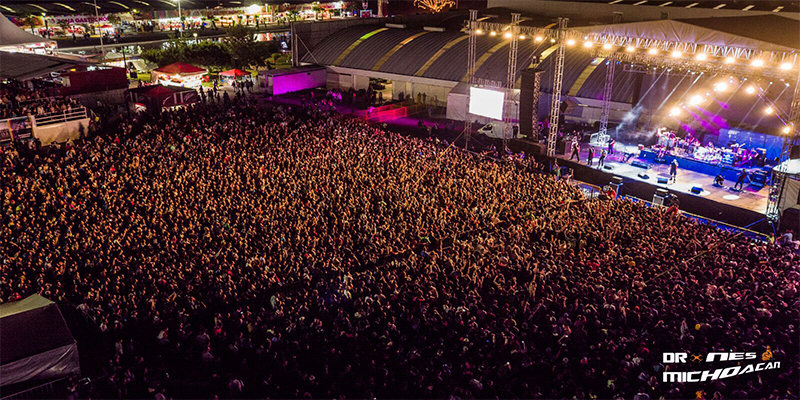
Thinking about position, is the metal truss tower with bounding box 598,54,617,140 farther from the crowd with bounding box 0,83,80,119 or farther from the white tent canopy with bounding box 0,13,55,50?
the white tent canopy with bounding box 0,13,55,50

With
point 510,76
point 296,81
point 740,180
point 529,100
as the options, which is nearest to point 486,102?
point 510,76

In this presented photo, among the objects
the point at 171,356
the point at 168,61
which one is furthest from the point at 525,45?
the point at 171,356

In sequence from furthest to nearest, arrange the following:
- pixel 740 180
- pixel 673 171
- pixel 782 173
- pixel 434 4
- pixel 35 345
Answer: pixel 434 4 < pixel 673 171 < pixel 740 180 < pixel 782 173 < pixel 35 345

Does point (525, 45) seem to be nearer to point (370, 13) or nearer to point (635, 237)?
point (635, 237)

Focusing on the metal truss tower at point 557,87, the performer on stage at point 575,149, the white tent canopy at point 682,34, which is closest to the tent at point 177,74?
the metal truss tower at point 557,87

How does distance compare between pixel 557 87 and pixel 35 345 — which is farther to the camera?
pixel 557 87

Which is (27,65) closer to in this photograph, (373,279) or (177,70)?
(177,70)

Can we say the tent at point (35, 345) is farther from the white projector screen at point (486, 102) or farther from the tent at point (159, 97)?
the white projector screen at point (486, 102)
